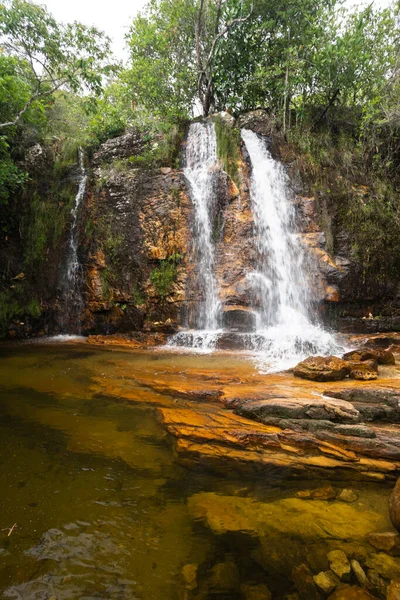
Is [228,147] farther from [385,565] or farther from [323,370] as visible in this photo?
[385,565]

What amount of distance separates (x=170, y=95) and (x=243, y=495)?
1617cm

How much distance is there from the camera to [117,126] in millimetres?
11883

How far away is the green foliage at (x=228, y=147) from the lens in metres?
10.5

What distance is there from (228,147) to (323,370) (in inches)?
358

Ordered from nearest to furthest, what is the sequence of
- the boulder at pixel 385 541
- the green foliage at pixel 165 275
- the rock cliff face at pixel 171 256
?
the boulder at pixel 385 541 < the rock cliff face at pixel 171 256 < the green foliage at pixel 165 275

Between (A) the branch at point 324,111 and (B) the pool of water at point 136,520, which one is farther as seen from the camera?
(A) the branch at point 324,111

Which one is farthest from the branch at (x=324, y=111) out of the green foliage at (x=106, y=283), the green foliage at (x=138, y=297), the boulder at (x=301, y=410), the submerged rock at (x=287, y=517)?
the submerged rock at (x=287, y=517)

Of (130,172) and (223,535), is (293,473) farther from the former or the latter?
(130,172)

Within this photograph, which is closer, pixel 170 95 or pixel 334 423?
pixel 334 423

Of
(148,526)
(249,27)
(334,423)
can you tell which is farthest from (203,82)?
(148,526)

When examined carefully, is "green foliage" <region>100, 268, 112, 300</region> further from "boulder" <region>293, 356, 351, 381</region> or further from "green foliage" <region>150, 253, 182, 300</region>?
"boulder" <region>293, 356, 351, 381</region>

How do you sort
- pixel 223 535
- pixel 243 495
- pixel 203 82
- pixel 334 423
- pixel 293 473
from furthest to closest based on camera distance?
pixel 203 82
pixel 334 423
pixel 293 473
pixel 243 495
pixel 223 535

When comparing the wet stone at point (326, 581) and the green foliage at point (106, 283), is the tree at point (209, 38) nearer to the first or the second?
the green foliage at point (106, 283)

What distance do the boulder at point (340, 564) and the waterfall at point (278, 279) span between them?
16.0 feet
